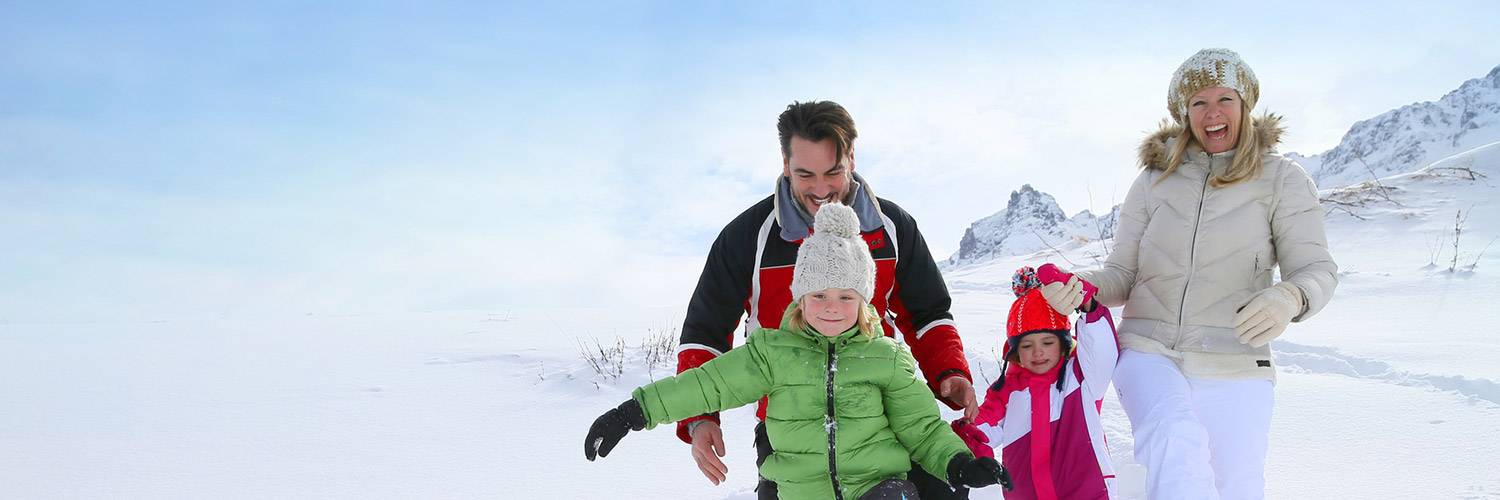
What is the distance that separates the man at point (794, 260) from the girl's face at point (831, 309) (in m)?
0.45

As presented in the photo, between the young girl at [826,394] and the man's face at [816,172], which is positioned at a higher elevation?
the man's face at [816,172]

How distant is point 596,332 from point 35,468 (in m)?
5.47

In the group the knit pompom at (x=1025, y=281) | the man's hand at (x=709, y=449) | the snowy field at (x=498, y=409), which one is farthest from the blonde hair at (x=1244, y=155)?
the man's hand at (x=709, y=449)

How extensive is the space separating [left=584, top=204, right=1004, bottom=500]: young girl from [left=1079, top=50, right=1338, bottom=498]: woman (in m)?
0.82

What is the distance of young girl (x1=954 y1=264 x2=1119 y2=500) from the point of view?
2.86 metres

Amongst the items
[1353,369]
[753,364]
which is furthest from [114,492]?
[1353,369]

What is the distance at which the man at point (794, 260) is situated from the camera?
113 inches

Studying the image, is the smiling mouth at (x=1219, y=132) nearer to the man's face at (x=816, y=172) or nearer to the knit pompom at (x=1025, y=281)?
the knit pompom at (x=1025, y=281)

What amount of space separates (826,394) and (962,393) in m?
0.64

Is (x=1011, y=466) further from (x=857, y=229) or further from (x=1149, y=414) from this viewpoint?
(x=857, y=229)

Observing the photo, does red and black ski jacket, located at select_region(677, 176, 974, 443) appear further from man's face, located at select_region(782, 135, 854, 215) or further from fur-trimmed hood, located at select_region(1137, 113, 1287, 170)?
fur-trimmed hood, located at select_region(1137, 113, 1287, 170)

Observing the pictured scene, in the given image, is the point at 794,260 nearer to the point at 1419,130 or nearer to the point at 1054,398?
the point at 1054,398

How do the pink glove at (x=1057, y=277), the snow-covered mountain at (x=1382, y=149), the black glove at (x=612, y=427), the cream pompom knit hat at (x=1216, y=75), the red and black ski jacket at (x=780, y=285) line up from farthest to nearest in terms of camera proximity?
the snow-covered mountain at (x=1382, y=149)
the red and black ski jacket at (x=780, y=285)
the cream pompom knit hat at (x=1216, y=75)
the pink glove at (x=1057, y=277)
the black glove at (x=612, y=427)

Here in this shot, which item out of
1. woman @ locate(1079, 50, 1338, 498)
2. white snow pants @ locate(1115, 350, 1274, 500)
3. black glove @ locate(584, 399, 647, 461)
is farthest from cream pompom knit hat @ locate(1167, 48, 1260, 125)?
black glove @ locate(584, 399, 647, 461)
